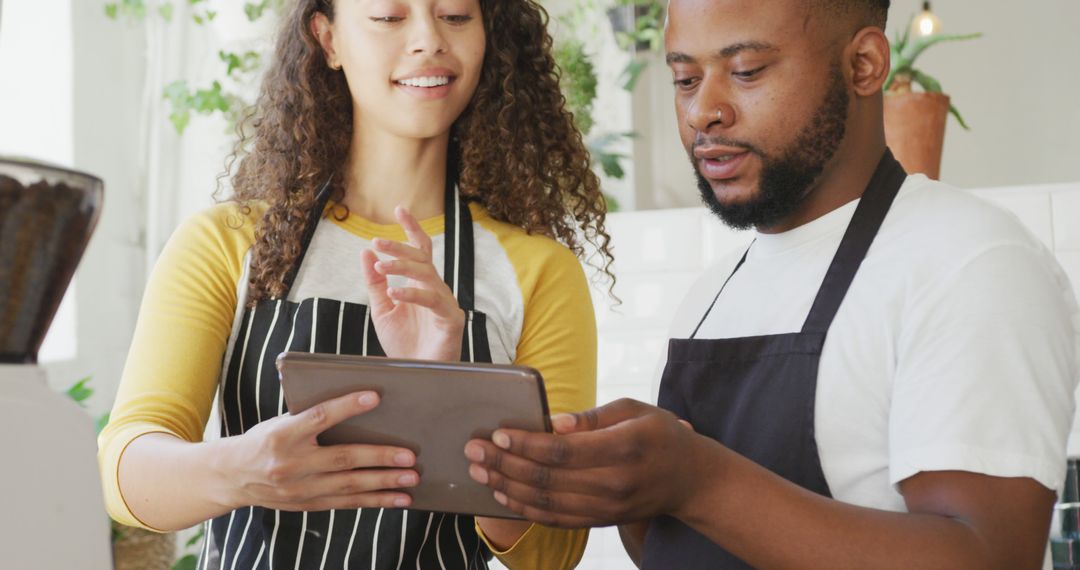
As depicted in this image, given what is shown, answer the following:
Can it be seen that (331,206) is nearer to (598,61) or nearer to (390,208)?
(390,208)

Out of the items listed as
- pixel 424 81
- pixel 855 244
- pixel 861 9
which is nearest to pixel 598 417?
pixel 855 244

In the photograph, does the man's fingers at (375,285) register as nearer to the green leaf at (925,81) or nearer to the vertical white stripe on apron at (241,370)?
the vertical white stripe on apron at (241,370)

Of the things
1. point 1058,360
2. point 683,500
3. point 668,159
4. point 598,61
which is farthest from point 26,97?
point 1058,360

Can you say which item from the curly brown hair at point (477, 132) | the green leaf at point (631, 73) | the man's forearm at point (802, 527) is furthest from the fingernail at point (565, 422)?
the green leaf at point (631, 73)

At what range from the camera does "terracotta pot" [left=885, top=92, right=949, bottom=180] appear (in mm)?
2494

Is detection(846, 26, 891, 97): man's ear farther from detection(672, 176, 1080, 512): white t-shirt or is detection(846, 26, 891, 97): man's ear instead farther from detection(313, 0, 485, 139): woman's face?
detection(313, 0, 485, 139): woman's face

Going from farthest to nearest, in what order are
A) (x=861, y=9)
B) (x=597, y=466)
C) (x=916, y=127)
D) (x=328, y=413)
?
(x=916, y=127), (x=861, y=9), (x=328, y=413), (x=597, y=466)

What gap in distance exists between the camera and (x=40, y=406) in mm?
657

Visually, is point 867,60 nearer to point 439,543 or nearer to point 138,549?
point 439,543

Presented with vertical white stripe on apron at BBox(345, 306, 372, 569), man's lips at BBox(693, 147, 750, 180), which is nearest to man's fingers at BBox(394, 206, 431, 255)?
vertical white stripe on apron at BBox(345, 306, 372, 569)

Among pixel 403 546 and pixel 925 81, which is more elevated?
pixel 925 81

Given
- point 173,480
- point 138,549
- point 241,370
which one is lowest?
point 138,549

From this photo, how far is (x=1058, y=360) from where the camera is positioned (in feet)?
3.45

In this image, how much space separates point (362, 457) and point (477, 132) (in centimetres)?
77
